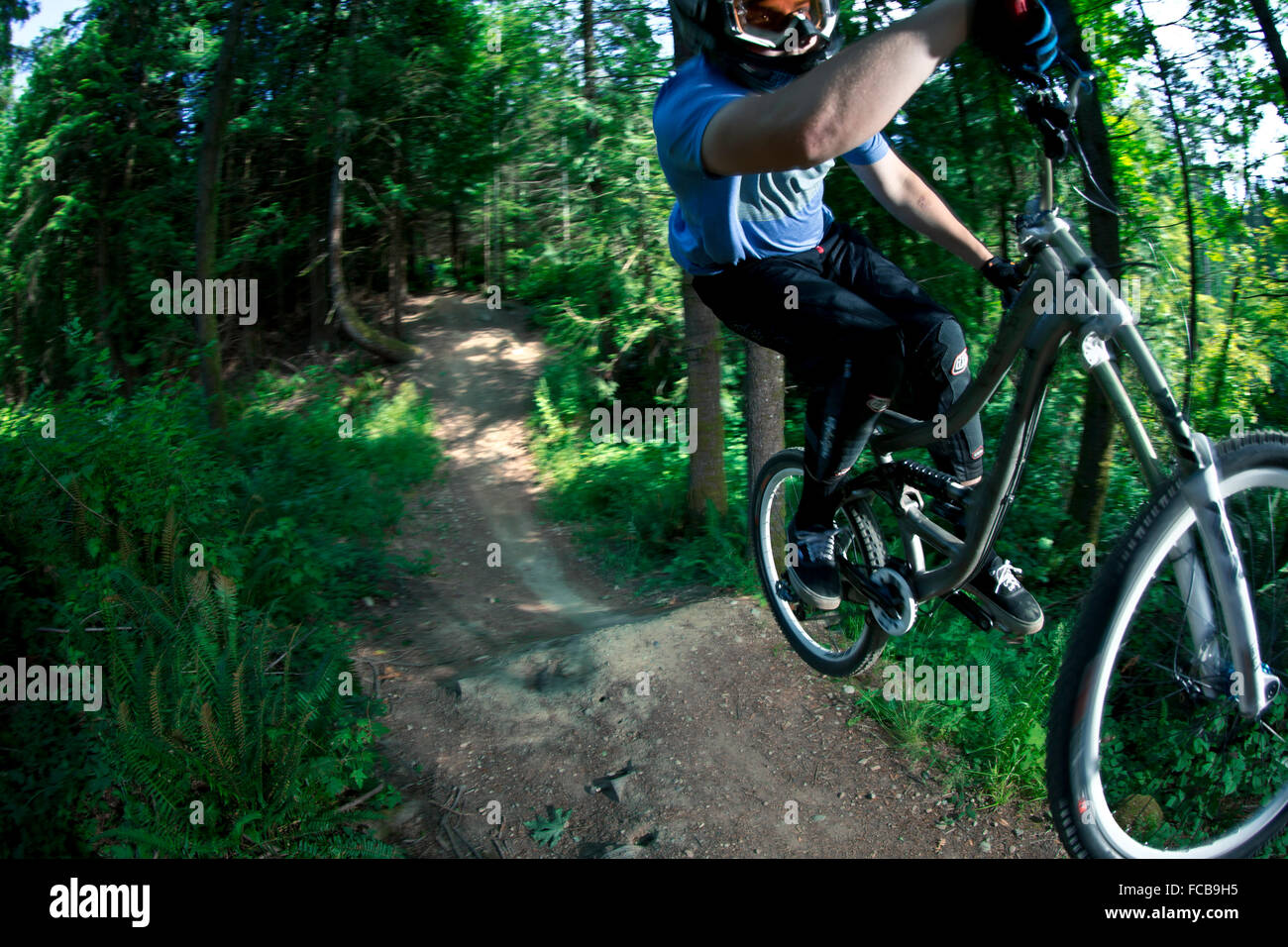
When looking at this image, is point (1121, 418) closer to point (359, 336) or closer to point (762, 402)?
point (762, 402)

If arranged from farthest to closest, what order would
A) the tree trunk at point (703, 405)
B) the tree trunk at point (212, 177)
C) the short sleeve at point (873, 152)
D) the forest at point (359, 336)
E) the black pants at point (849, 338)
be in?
the tree trunk at point (212, 177) → the tree trunk at point (703, 405) → the forest at point (359, 336) → the short sleeve at point (873, 152) → the black pants at point (849, 338)

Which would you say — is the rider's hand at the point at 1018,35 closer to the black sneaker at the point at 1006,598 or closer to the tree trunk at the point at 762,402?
the black sneaker at the point at 1006,598

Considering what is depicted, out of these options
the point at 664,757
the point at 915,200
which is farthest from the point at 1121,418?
the point at 664,757

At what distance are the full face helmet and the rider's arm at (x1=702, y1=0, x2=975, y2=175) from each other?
66 centimetres

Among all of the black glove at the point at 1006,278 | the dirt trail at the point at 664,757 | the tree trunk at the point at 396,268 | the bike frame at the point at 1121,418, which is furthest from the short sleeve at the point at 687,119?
the tree trunk at the point at 396,268

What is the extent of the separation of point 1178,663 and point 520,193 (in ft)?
40.6

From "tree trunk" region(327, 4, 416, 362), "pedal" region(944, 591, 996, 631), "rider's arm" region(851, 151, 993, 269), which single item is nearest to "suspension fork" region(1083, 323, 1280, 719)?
"pedal" region(944, 591, 996, 631)

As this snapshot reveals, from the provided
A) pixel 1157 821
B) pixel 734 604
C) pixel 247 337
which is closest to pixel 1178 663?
pixel 1157 821

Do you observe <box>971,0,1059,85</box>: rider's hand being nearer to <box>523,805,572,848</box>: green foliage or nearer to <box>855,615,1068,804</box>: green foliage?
<box>855,615,1068,804</box>: green foliage

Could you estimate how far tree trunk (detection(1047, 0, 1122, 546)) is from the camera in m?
4.79

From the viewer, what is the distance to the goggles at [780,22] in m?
2.26

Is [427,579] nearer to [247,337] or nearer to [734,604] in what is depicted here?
[734,604]

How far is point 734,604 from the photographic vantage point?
477 centimetres

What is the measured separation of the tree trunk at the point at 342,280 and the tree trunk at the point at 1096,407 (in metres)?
11.9
